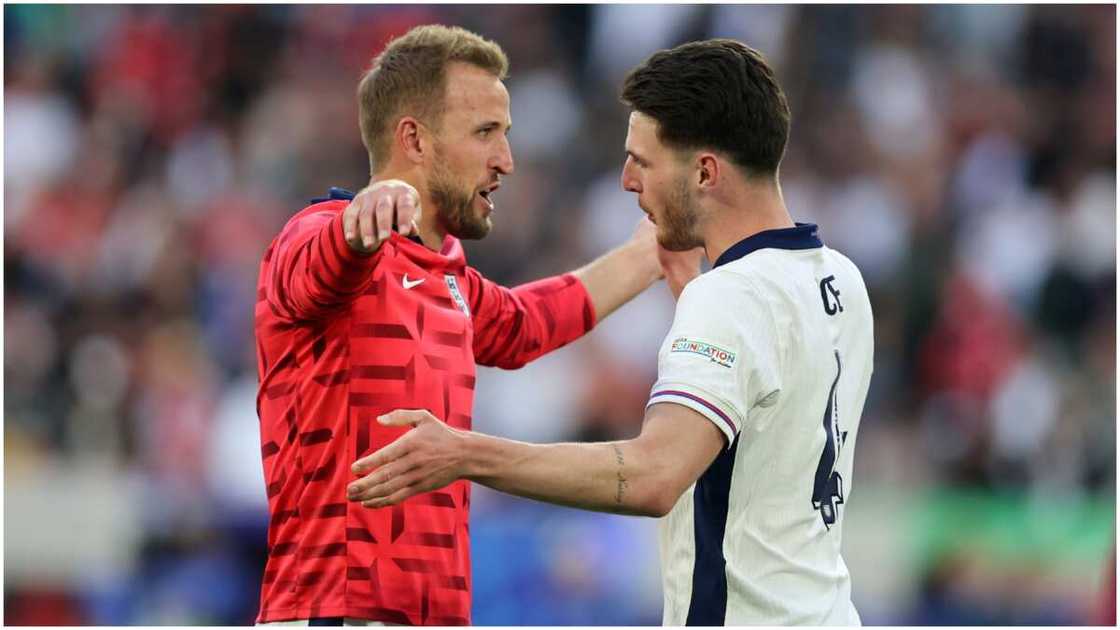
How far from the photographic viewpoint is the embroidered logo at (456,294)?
4.83 meters

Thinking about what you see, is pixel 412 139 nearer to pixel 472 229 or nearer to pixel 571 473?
pixel 472 229

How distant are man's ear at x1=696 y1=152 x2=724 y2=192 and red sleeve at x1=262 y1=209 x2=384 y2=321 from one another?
83 cm

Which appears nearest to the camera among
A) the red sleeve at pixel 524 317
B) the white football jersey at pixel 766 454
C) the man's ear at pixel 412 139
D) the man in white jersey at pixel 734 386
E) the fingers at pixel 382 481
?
the fingers at pixel 382 481

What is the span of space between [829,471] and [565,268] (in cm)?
660

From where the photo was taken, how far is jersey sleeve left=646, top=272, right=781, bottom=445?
3.81 meters

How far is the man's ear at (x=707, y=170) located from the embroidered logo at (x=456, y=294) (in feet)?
3.06

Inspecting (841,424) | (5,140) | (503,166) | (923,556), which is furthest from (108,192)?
(841,424)

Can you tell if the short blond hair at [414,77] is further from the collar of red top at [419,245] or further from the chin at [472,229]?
the chin at [472,229]

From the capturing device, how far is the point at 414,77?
498cm

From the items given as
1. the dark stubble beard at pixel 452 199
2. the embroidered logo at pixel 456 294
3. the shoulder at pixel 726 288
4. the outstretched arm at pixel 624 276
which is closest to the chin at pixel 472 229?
the dark stubble beard at pixel 452 199

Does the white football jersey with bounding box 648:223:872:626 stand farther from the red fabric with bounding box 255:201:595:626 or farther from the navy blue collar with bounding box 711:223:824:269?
the red fabric with bounding box 255:201:595:626

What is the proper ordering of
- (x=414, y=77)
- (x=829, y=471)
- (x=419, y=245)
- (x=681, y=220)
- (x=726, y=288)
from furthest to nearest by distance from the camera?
(x=414, y=77), (x=419, y=245), (x=681, y=220), (x=829, y=471), (x=726, y=288)

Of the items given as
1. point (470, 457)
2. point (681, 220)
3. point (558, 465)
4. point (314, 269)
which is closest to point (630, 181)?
point (681, 220)

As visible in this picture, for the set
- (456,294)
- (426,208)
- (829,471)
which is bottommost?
(829,471)
